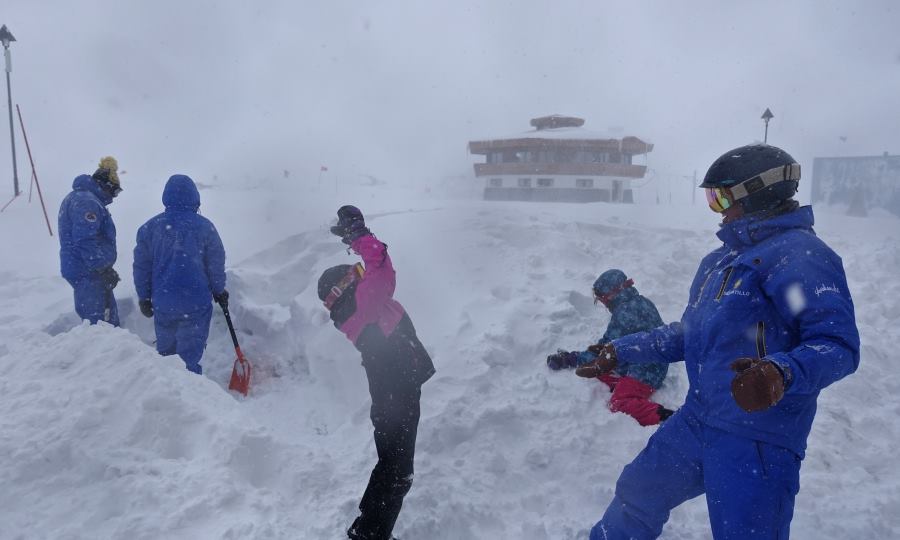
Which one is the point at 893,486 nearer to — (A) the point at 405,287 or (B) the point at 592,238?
(A) the point at 405,287

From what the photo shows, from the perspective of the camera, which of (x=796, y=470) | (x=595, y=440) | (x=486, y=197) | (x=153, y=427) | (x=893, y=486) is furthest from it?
(x=486, y=197)

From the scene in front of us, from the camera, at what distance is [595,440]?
4020 mm

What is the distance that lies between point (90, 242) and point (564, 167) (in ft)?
75.3

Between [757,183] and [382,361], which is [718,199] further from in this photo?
[382,361]

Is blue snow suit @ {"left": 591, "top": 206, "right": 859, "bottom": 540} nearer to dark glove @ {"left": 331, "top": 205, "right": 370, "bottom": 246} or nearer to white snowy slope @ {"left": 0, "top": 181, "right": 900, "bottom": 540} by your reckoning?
white snowy slope @ {"left": 0, "top": 181, "right": 900, "bottom": 540}

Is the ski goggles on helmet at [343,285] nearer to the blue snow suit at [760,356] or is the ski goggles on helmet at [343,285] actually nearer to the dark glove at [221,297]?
the blue snow suit at [760,356]

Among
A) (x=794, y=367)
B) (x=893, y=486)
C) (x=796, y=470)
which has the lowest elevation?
(x=893, y=486)

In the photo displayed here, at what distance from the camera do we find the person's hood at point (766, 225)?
6.79 ft

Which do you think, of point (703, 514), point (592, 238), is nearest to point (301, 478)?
point (703, 514)

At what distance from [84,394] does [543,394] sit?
3372 millimetres

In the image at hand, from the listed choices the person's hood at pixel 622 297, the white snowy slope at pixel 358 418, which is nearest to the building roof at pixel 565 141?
the white snowy slope at pixel 358 418

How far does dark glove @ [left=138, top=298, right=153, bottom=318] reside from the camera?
5.04 meters

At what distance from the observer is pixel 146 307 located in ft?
16.7

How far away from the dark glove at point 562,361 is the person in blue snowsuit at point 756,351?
2.40 meters
